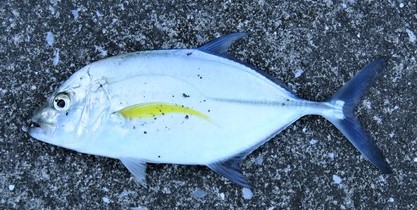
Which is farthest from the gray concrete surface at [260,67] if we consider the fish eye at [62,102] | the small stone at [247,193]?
the fish eye at [62,102]

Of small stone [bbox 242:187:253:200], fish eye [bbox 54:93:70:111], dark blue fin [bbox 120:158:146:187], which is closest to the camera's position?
fish eye [bbox 54:93:70:111]

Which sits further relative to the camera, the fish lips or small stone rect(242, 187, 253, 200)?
small stone rect(242, 187, 253, 200)

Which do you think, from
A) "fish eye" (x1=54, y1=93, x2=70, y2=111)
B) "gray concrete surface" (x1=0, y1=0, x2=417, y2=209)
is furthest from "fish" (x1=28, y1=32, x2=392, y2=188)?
"gray concrete surface" (x1=0, y1=0, x2=417, y2=209)

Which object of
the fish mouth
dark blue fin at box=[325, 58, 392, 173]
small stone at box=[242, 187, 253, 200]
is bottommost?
the fish mouth

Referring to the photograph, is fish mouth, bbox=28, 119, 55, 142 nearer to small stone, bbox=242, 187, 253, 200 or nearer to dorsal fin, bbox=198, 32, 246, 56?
dorsal fin, bbox=198, 32, 246, 56

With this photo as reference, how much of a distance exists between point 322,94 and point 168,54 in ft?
2.37

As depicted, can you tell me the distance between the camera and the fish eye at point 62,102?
2.36 m

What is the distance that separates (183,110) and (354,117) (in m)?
0.73

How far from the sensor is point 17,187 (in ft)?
8.35

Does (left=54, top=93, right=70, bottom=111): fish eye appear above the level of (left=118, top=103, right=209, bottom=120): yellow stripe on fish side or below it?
below

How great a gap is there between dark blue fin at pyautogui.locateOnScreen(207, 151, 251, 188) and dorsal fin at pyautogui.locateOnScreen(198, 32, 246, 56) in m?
0.44

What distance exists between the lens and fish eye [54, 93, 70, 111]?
2.36 m

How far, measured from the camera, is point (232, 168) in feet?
8.16

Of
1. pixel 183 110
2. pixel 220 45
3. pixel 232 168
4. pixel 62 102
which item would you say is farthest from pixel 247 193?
pixel 62 102
